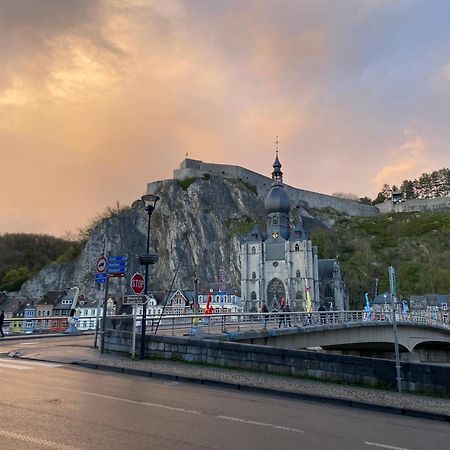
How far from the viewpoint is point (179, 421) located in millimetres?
6230

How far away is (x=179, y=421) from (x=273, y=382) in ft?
14.9

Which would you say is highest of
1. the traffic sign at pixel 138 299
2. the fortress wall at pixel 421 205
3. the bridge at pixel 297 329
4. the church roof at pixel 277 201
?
the fortress wall at pixel 421 205

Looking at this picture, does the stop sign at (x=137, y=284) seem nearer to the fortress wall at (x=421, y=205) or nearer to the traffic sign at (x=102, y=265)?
the traffic sign at (x=102, y=265)

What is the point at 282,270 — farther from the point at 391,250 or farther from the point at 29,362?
the point at 29,362

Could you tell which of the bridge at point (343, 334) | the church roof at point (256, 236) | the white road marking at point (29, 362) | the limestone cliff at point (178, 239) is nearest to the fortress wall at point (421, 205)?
the limestone cliff at point (178, 239)

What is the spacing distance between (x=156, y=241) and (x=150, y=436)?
10575 cm

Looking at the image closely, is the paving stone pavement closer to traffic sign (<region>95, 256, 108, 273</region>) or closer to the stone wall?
the stone wall

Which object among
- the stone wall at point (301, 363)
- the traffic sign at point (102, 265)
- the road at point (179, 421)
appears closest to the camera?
the road at point (179, 421)

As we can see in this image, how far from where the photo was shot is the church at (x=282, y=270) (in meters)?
83.4

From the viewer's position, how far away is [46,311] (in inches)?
3332

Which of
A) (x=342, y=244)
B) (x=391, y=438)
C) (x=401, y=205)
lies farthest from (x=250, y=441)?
(x=401, y=205)

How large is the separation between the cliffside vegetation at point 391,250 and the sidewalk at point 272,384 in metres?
93.8

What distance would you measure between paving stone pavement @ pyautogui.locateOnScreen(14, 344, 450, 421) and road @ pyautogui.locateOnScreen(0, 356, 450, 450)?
45 cm

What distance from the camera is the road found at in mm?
5199
